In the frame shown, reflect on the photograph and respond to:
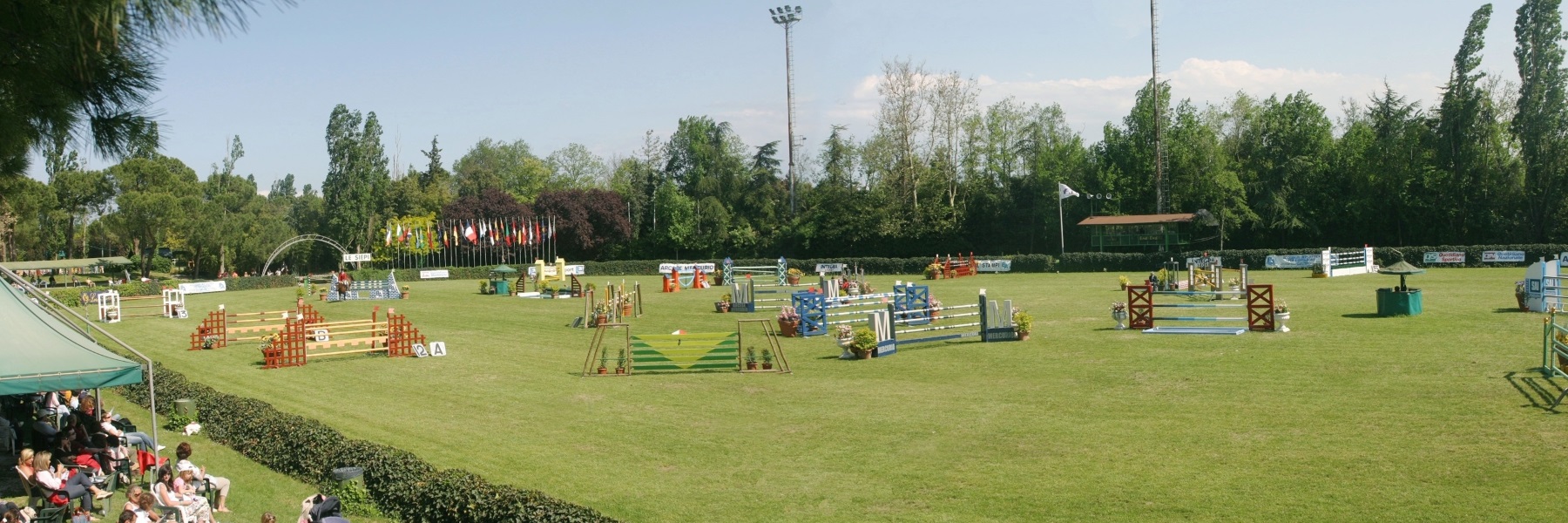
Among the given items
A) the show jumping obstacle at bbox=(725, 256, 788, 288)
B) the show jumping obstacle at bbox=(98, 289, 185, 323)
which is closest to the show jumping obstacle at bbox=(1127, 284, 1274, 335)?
the show jumping obstacle at bbox=(725, 256, 788, 288)

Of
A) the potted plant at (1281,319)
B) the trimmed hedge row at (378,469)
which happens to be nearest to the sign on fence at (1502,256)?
the potted plant at (1281,319)

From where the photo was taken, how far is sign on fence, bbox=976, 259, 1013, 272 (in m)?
60.5

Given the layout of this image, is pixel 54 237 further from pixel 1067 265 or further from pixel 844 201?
pixel 1067 265

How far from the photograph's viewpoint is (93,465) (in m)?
13.2

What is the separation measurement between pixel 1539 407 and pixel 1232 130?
64717 millimetres

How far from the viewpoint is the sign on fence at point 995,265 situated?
60.5 m

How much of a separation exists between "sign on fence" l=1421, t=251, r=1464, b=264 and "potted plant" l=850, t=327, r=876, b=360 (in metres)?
39.0

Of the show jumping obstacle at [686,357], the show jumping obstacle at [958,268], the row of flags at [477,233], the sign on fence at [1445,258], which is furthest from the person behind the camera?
the row of flags at [477,233]

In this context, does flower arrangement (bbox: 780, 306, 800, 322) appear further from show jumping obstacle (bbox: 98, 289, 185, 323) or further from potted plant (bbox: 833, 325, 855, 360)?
show jumping obstacle (bbox: 98, 289, 185, 323)

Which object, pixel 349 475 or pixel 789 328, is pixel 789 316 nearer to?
pixel 789 328

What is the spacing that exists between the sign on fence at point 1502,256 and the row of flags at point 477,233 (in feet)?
187

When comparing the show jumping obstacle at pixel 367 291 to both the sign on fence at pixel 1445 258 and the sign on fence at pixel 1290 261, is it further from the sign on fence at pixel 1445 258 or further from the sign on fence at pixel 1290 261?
the sign on fence at pixel 1445 258

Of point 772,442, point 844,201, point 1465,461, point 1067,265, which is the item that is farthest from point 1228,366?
point 844,201

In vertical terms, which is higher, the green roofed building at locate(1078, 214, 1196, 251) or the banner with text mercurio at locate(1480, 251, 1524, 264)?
the green roofed building at locate(1078, 214, 1196, 251)
